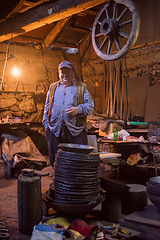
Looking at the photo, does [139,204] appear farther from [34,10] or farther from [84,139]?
[34,10]

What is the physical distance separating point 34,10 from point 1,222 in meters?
3.85

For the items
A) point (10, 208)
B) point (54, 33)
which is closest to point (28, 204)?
point (10, 208)

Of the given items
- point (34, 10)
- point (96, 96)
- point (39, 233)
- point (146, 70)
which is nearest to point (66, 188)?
point (39, 233)

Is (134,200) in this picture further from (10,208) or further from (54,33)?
(54,33)

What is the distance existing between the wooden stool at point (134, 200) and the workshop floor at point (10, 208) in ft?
1.36

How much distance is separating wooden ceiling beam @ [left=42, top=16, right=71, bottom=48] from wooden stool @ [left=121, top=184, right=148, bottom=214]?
5371 mm

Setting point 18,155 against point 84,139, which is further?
point 18,155

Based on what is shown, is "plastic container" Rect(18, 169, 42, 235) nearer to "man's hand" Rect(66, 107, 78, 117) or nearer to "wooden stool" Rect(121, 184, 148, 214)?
"man's hand" Rect(66, 107, 78, 117)

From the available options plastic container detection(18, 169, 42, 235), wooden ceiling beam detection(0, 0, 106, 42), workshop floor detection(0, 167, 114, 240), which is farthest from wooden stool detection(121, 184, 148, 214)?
wooden ceiling beam detection(0, 0, 106, 42)

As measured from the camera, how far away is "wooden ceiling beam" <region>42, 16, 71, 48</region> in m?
7.05

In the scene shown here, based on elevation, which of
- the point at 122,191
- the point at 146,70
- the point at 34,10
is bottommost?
the point at 122,191

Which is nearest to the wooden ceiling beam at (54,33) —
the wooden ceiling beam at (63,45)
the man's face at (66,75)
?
the wooden ceiling beam at (63,45)

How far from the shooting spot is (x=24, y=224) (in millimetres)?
2684

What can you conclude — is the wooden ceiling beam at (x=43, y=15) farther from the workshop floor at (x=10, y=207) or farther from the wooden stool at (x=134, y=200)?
the workshop floor at (x=10, y=207)
